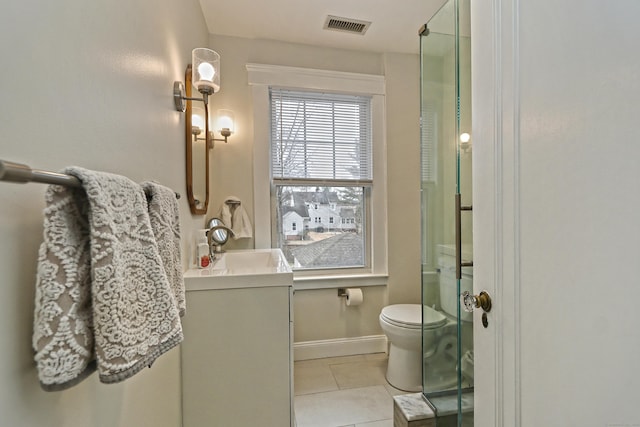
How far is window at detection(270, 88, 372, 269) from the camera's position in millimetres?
2379

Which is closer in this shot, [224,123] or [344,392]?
[344,392]

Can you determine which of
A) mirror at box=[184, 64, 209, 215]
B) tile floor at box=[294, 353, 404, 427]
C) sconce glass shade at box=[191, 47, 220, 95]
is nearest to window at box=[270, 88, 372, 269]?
mirror at box=[184, 64, 209, 215]

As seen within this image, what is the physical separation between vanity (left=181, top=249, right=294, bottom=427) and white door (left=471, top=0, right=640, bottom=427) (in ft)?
2.62

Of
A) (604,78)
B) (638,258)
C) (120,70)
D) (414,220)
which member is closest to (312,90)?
(414,220)

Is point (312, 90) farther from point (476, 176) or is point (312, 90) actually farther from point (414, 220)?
point (476, 176)

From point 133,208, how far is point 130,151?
0.38m

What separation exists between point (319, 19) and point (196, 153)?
1313 millimetres

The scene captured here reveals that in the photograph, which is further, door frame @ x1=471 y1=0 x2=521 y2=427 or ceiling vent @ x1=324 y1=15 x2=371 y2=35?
ceiling vent @ x1=324 y1=15 x2=371 y2=35

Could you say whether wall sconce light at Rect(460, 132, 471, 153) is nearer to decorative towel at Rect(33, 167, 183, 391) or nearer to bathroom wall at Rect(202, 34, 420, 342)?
bathroom wall at Rect(202, 34, 420, 342)

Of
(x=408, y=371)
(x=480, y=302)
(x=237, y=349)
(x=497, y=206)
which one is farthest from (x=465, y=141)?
(x=408, y=371)

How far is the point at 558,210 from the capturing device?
0.64 m

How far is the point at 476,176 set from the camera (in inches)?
36.8

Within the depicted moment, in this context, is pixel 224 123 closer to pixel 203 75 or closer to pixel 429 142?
pixel 203 75

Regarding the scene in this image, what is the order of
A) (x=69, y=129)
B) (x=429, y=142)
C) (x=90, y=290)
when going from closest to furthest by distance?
(x=90, y=290), (x=69, y=129), (x=429, y=142)
